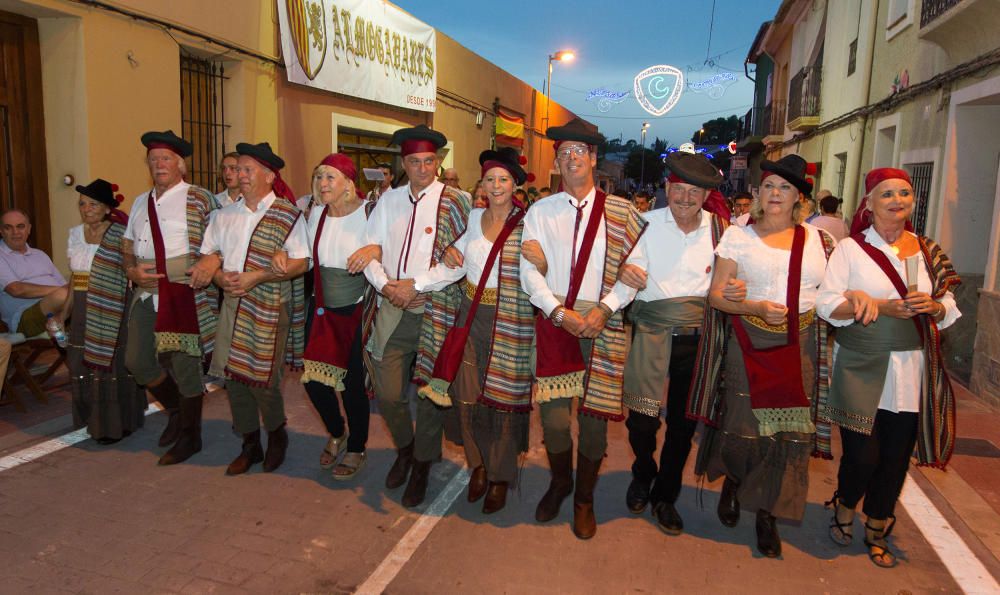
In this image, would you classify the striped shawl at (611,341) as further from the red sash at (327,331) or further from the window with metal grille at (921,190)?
the window with metal grille at (921,190)

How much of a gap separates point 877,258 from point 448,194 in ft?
7.43

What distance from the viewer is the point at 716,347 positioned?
146 inches

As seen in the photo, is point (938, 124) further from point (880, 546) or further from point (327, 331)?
point (327, 331)

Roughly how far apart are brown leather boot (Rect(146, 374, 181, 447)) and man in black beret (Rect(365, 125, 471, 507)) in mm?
1652

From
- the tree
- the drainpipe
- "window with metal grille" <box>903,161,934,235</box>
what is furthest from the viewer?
the tree

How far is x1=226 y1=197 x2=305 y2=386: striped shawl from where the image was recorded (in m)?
4.33

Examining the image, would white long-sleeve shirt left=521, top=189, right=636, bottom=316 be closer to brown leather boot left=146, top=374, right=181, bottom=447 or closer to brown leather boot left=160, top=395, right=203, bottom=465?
brown leather boot left=160, top=395, right=203, bottom=465

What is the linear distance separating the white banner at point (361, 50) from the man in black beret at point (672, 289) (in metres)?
7.63

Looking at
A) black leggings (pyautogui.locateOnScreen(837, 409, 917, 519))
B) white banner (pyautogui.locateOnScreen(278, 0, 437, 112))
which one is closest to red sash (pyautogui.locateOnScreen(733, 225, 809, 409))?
black leggings (pyautogui.locateOnScreen(837, 409, 917, 519))

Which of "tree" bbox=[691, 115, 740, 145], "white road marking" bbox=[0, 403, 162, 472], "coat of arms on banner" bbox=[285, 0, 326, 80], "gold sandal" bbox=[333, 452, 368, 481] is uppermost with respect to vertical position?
"tree" bbox=[691, 115, 740, 145]

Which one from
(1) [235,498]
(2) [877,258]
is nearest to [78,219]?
(1) [235,498]

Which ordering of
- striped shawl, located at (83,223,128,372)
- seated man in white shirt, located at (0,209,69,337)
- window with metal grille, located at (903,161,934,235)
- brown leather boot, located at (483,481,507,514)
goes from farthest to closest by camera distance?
window with metal grille, located at (903,161,934,235) < seated man in white shirt, located at (0,209,69,337) < striped shawl, located at (83,223,128,372) < brown leather boot, located at (483,481,507,514)

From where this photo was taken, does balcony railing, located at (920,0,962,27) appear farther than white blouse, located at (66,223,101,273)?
Yes

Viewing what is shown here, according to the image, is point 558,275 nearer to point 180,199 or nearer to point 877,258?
point 877,258
